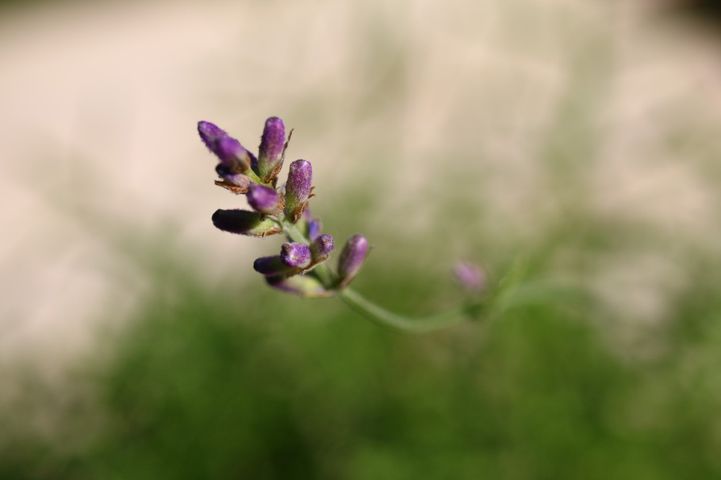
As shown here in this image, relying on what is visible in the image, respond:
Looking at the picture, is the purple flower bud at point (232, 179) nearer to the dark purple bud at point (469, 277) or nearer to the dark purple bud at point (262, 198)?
the dark purple bud at point (262, 198)

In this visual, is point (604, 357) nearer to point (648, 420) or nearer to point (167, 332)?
point (648, 420)

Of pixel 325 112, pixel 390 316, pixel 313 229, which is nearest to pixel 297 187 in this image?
pixel 313 229

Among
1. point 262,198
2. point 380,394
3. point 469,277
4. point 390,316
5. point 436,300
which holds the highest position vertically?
point 436,300

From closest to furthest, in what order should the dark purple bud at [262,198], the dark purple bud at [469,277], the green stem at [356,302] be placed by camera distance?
the dark purple bud at [262,198], the green stem at [356,302], the dark purple bud at [469,277]

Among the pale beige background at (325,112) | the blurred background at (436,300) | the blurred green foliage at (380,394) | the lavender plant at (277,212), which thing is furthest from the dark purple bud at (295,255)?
the pale beige background at (325,112)

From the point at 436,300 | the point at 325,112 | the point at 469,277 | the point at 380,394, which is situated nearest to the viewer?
the point at 469,277

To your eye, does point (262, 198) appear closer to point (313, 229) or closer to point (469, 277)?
point (313, 229)

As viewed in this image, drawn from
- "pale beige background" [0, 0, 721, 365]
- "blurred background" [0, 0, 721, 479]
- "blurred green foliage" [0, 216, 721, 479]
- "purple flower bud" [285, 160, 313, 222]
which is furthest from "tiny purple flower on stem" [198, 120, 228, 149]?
"pale beige background" [0, 0, 721, 365]

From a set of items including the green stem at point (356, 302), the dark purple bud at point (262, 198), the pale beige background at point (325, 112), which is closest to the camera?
the dark purple bud at point (262, 198)
